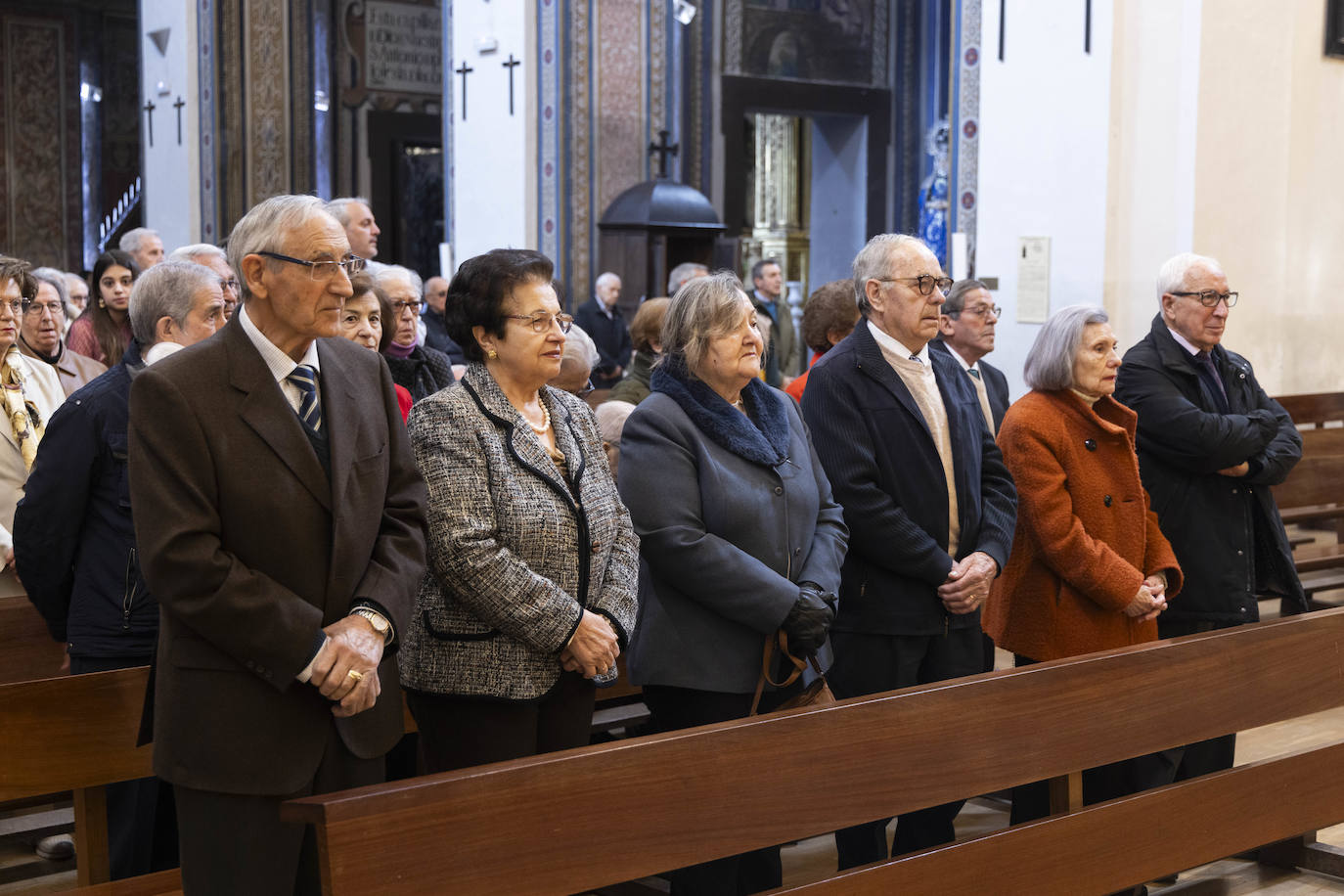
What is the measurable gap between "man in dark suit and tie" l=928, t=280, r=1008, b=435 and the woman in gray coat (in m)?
1.55

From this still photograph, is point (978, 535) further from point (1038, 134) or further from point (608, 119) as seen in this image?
point (608, 119)

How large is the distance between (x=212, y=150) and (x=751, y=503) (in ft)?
40.3

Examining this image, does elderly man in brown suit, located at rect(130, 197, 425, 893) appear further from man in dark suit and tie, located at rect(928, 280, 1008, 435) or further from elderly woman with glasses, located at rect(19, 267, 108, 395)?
elderly woman with glasses, located at rect(19, 267, 108, 395)

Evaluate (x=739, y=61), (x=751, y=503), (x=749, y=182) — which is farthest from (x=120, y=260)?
(x=749, y=182)

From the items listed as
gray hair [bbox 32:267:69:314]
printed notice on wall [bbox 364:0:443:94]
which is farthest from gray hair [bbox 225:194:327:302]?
printed notice on wall [bbox 364:0:443:94]

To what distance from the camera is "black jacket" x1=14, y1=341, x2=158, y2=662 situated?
10.0 ft

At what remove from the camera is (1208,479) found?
13.3 feet

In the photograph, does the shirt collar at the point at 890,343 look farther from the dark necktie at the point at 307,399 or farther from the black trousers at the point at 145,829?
the black trousers at the point at 145,829

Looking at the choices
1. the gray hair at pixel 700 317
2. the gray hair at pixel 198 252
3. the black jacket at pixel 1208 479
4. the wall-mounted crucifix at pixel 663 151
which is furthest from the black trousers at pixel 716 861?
the wall-mounted crucifix at pixel 663 151

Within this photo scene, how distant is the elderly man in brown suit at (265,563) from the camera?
2.15m

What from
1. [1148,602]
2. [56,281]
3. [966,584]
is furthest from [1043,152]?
[56,281]

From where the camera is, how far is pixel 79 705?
2.89 m

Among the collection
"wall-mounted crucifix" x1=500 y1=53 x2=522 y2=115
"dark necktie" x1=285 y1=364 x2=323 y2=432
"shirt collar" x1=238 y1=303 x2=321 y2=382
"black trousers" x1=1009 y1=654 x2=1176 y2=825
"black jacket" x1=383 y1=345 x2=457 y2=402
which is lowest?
"black trousers" x1=1009 y1=654 x2=1176 y2=825

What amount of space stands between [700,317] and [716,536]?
469 millimetres
